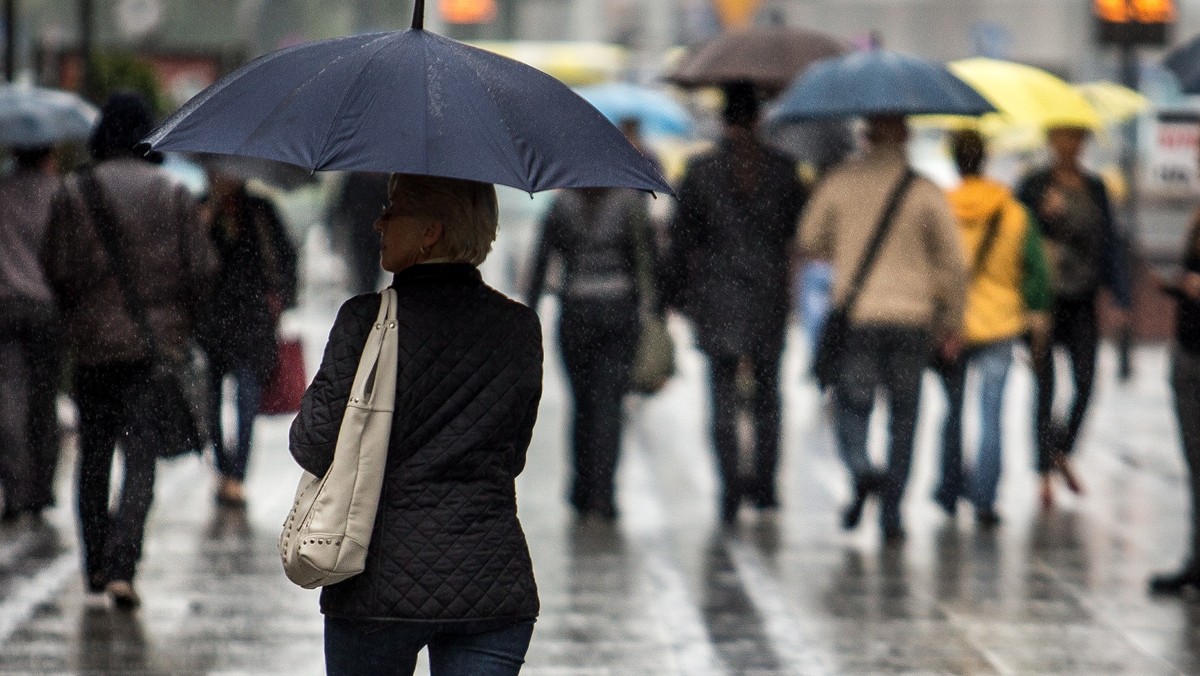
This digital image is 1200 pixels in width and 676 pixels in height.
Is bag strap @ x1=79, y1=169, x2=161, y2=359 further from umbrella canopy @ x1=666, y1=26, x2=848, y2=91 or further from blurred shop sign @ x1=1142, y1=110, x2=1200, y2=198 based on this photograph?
blurred shop sign @ x1=1142, y1=110, x2=1200, y2=198

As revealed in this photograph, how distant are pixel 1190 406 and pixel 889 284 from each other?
161cm

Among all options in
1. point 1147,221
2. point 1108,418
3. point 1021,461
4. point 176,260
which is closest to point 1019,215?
point 1021,461

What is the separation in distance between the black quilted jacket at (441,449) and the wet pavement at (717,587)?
2.67 m

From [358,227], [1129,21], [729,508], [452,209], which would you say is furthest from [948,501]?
[1129,21]

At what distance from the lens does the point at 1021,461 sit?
1237 cm

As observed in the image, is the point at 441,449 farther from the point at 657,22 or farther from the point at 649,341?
the point at 657,22

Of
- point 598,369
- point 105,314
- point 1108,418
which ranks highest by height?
point 105,314

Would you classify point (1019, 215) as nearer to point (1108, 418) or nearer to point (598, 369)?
point (598, 369)

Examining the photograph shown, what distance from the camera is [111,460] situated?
7578mm

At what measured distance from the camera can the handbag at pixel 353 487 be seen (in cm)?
400

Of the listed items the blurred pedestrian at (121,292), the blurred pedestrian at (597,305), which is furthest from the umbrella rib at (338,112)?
the blurred pedestrian at (597,305)

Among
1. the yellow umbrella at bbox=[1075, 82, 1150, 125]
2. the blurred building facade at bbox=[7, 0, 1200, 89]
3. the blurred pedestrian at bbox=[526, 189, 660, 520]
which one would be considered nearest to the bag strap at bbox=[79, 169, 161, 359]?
the blurred pedestrian at bbox=[526, 189, 660, 520]

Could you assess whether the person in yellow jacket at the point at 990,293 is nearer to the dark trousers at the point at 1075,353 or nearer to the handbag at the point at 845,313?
the dark trousers at the point at 1075,353

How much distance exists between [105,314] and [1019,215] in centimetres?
439
